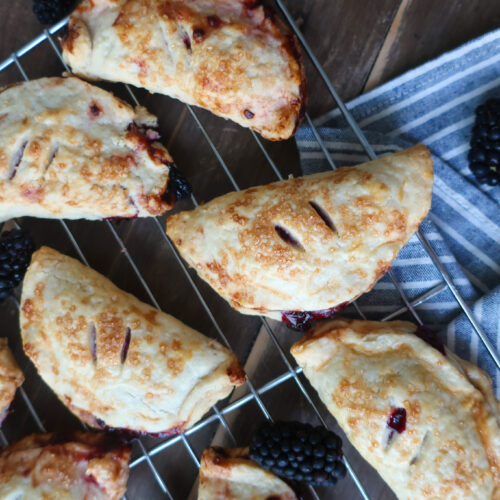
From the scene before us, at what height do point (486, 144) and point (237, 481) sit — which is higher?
point (486, 144)

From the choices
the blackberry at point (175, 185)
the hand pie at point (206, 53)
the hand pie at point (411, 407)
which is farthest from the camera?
the blackberry at point (175, 185)

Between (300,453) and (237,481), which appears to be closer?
(300,453)

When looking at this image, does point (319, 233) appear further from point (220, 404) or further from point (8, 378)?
point (8, 378)

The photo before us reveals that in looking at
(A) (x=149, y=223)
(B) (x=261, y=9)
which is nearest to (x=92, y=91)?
(A) (x=149, y=223)

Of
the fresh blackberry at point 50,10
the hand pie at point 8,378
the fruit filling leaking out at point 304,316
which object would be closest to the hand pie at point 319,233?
the fruit filling leaking out at point 304,316

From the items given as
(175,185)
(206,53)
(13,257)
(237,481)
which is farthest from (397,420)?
(13,257)

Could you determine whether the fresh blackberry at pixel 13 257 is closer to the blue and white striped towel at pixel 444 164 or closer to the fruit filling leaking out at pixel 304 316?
the fruit filling leaking out at pixel 304 316
